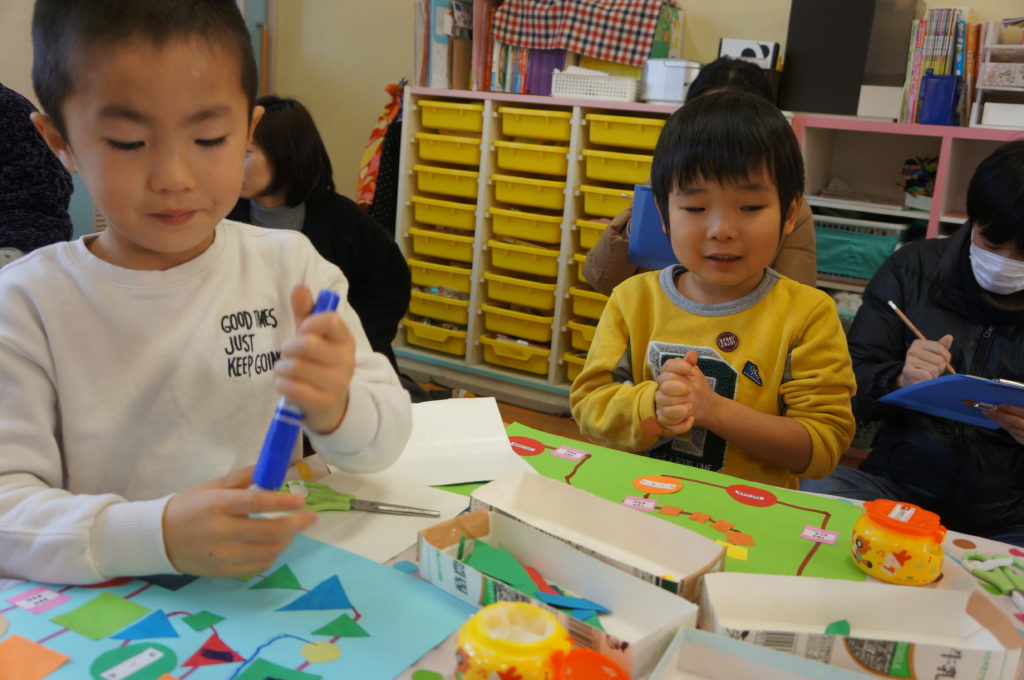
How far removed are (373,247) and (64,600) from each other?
162cm

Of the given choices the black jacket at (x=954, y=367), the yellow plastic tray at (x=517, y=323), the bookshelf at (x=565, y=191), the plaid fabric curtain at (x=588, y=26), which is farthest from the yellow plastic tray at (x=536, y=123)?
the black jacket at (x=954, y=367)

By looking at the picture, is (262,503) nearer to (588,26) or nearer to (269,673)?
(269,673)

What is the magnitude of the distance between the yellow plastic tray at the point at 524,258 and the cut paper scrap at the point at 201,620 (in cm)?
254

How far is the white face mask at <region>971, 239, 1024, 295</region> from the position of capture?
4.79ft

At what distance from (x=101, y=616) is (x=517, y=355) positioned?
8.78 ft

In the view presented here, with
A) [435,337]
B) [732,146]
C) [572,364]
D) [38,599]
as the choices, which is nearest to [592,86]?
[572,364]

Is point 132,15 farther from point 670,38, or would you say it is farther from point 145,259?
point 670,38

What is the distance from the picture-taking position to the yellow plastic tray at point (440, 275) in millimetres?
3357

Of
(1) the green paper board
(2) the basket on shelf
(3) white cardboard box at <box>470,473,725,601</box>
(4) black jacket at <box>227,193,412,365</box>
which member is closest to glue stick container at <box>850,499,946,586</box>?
(1) the green paper board

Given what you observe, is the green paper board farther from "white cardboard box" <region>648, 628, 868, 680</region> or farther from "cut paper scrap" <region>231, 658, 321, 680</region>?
"cut paper scrap" <region>231, 658, 321, 680</region>

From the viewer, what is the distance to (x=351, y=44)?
4031mm

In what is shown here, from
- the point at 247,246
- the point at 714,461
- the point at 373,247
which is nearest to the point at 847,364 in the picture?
the point at 714,461

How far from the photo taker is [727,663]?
0.59 m

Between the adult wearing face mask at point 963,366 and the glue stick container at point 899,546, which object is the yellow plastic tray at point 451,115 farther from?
the glue stick container at point 899,546
